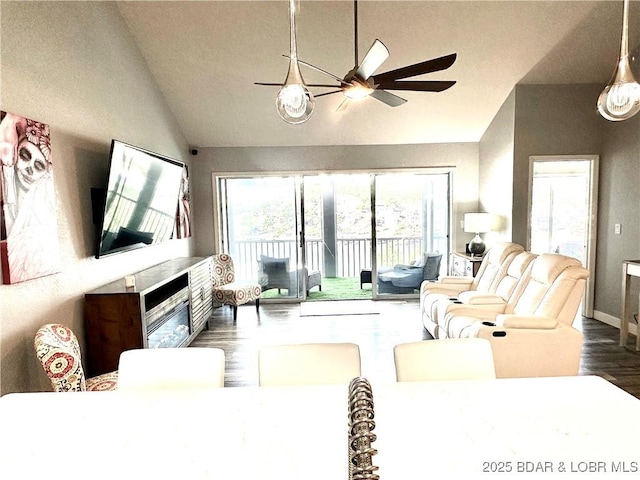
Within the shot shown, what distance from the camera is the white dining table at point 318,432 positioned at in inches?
38.0

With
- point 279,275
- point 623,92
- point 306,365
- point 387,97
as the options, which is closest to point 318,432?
point 306,365

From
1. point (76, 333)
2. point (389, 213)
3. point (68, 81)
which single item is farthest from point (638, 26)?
point (76, 333)

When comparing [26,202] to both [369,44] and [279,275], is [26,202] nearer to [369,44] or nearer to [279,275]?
[369,44]

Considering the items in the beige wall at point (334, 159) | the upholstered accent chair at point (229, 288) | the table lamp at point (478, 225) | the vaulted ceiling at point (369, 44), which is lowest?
the upholstered accent chair at point (229, 288)

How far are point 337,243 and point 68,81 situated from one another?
419 centimetres

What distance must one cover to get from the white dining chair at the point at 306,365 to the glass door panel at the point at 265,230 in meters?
4.39

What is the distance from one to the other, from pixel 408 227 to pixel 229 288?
9.59 feet

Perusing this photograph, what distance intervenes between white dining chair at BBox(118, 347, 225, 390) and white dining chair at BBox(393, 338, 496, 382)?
747mm

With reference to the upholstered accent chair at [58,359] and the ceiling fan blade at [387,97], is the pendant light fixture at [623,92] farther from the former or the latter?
the upholstered accent chair at [58,359]

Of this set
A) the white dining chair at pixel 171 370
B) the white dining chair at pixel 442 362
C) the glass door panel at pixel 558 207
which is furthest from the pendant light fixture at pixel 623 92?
the glass door panel at pixel 558 207

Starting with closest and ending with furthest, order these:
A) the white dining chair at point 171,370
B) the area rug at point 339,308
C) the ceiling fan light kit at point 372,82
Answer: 1. the white dining chair at point 171,370
2. the ceiling fan light kit at point 372,82
3. the area rug at point 339,308

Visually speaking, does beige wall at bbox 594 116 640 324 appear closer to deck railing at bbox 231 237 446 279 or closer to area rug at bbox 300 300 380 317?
deck railing at bbox 231 237 446 279

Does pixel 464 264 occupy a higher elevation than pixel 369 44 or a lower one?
lower

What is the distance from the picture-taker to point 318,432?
111cm
